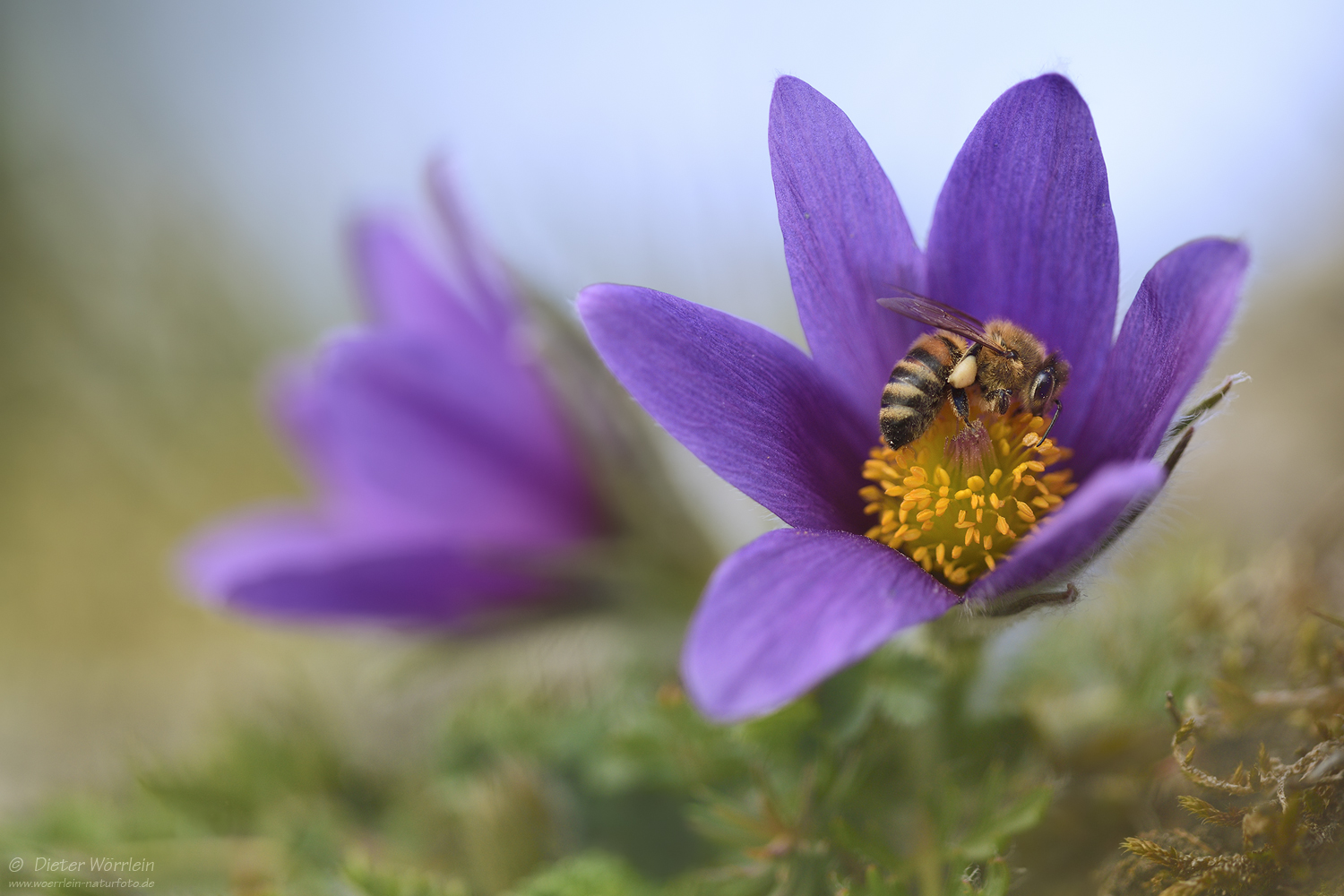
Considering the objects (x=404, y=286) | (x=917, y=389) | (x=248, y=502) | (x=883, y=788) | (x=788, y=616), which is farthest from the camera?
(x=248, y=502)

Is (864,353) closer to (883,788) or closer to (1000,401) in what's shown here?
(1000,401)

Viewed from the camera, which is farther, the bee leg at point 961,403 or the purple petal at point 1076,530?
the bee leg at point 961,403

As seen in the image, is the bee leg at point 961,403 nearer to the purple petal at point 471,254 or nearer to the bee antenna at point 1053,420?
the bee antenna at point 1053,420

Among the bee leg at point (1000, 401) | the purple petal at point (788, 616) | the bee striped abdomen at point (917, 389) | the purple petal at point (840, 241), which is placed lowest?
the purple petal at point (788, 616)

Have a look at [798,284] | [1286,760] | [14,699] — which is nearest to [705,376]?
[798,284]

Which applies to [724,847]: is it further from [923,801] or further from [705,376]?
[705,376]

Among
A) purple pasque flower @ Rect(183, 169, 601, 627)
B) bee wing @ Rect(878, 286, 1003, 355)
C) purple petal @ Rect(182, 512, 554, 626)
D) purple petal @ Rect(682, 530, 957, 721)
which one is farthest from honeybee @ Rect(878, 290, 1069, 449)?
purple petal @ Rect(182, 512, 554, 626)

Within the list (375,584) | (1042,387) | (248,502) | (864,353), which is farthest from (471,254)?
(248,502)

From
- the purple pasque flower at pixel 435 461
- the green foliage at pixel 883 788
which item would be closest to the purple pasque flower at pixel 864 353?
the green foliage at pixel 883 788
